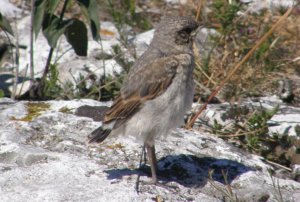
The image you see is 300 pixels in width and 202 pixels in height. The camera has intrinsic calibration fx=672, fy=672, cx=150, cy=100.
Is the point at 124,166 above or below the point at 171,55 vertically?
below

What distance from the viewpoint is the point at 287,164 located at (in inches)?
225

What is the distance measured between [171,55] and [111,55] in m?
2.64

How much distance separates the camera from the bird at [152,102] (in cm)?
477

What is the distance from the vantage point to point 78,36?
639cm

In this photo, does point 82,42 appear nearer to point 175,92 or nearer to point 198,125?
point 198,125

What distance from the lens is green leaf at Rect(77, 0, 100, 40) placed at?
19.9 feet

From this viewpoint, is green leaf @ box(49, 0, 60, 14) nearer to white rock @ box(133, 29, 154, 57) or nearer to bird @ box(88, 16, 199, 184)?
bird @ box(88, 16, 199, 184)

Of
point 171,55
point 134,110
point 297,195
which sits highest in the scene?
point 171,55

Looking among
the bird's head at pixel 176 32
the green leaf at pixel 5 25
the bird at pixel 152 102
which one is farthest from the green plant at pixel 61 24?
the bird at pixel 152 102

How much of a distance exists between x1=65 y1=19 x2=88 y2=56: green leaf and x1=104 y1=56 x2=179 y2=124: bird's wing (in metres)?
1.53

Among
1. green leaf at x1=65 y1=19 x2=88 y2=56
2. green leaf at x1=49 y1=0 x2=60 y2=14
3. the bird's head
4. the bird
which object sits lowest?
the bird

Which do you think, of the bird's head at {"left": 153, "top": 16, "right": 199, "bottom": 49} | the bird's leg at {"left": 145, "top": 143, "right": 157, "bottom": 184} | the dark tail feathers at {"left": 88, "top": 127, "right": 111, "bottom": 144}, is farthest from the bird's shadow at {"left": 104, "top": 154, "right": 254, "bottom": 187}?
the bird's head at {"left": 153, "top": 16, "right": 199, "bottom": 49}

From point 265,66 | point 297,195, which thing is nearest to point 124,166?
point 297,195

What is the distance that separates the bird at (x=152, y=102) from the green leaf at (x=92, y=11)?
3.97 feet
